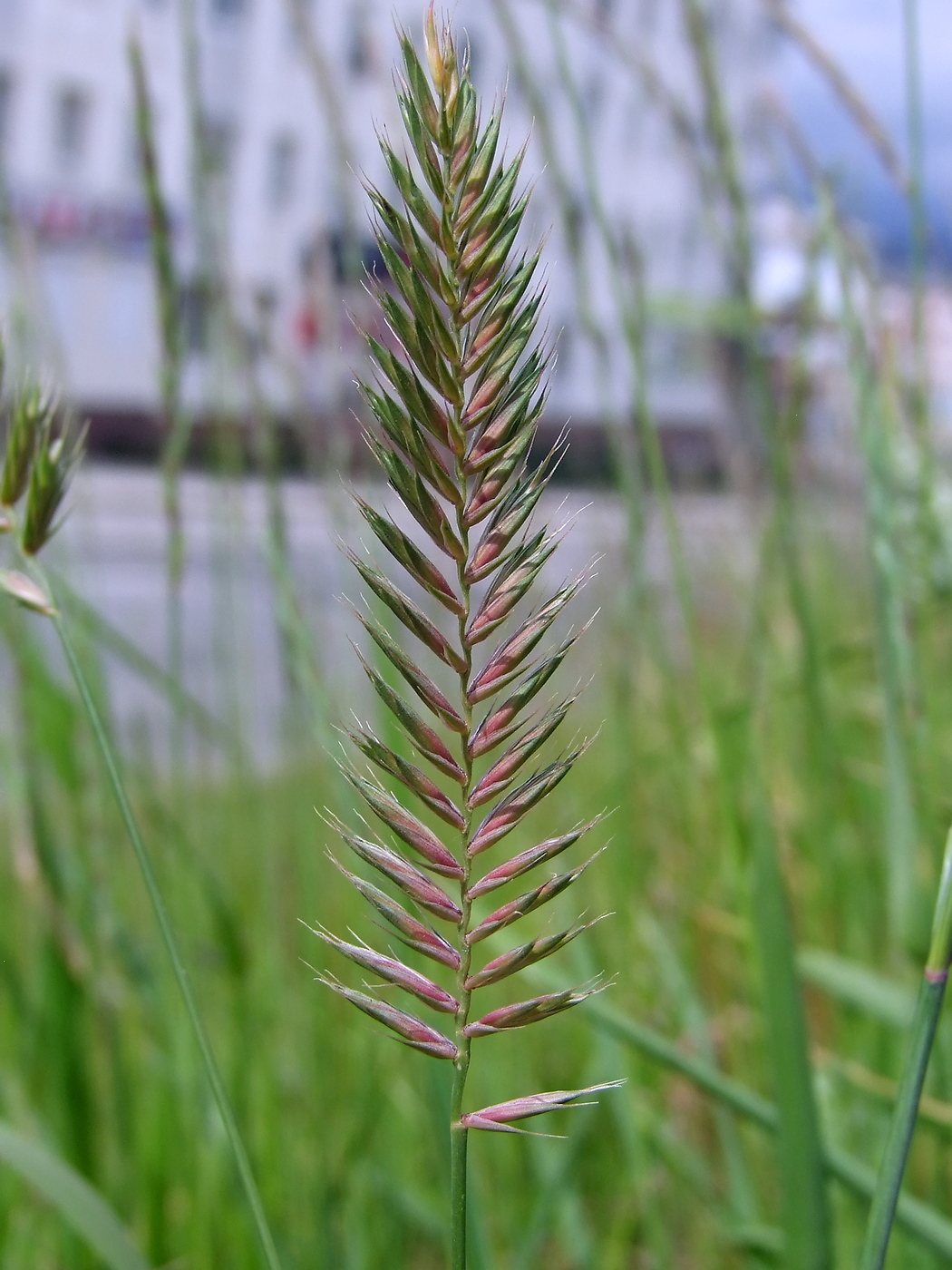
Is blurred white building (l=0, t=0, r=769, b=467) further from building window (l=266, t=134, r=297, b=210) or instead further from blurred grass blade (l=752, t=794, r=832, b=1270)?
blurred grass blade (l=752, t=794, r=832, b=1270)

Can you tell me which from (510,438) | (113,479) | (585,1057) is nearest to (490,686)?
(510,438)

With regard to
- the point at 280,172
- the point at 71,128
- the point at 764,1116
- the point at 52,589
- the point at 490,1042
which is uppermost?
the point at 71,128

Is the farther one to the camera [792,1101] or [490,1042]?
[490,1042]

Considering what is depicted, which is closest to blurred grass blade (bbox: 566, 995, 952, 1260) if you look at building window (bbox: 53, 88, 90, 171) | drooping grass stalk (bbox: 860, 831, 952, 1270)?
drooping grass stalk (bbox: 860, 831, 952, 1270)

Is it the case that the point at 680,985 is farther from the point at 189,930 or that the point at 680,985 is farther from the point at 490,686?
Result: the point at 490,686

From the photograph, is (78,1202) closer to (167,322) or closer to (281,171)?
(167,322)

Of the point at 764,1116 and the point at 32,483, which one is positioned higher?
the point at 32,483

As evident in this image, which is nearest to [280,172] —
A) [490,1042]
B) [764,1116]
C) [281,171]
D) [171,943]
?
[281,171]
